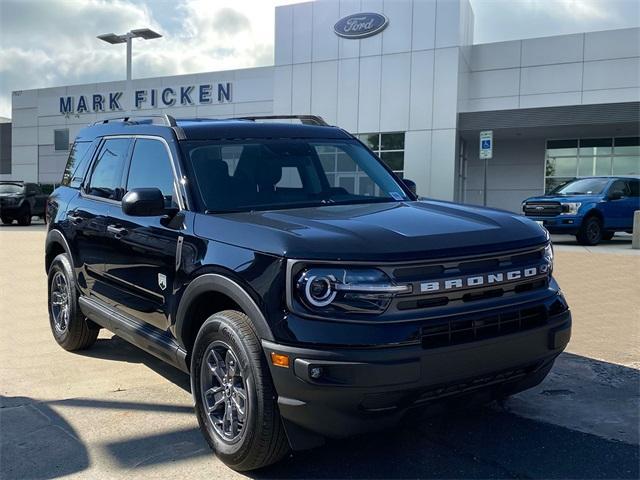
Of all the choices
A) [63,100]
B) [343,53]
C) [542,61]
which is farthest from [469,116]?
[63,100]

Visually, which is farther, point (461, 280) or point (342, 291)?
point (461, 280)

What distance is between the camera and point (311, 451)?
3389 mm

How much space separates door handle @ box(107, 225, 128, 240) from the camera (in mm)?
4221

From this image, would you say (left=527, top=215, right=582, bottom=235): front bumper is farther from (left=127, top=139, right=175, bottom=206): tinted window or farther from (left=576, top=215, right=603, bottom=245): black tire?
(left=127, top=139, right=175, bottom=206): tinted window

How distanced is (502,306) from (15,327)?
17.7ft

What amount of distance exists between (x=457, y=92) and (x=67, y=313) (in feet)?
70.1

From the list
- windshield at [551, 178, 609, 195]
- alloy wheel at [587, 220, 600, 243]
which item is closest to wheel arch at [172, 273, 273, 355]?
alloy wheel at [587, 220, 600, 243]

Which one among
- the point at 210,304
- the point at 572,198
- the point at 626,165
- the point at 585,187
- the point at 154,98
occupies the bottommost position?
the point at 210,304

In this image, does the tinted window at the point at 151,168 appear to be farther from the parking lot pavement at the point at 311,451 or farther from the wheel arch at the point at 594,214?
the wheel arch at the point at 594,214

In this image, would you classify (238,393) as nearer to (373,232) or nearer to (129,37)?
(373,232)

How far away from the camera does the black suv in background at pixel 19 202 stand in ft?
71.6

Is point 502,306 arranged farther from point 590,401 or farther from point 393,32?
point 393,32

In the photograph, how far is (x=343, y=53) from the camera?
26266mm

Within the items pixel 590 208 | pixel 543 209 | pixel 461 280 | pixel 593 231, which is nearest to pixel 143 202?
pixel 461 280
